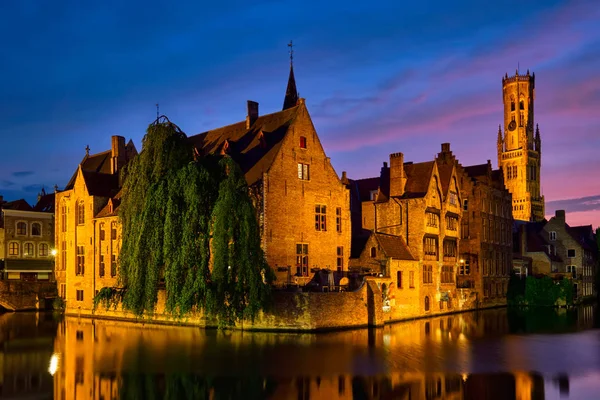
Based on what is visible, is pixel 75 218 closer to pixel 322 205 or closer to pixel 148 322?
pixel 148 322

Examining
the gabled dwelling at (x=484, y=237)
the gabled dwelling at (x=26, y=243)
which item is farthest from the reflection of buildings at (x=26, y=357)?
the gabled dwelling at (x=484, y=237)

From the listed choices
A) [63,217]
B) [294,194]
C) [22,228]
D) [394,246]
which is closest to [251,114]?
[294,194]

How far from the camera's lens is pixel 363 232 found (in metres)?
53.2

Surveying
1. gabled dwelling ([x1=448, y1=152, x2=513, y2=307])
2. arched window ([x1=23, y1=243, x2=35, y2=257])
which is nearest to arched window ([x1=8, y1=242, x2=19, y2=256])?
arched window ([x1=23, y1=243, x2=35, y2=257])

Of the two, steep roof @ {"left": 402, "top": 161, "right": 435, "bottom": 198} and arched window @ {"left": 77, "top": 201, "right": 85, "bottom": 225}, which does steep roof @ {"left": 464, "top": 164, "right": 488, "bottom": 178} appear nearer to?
steep roof @ {"left": 402, "top": 161, "right": 435, "bottom": 198}

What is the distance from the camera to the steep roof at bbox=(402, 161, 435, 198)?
1995 inches

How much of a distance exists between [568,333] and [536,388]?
18814mm

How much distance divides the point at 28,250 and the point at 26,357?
38.2 metres

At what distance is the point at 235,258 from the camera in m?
35.9

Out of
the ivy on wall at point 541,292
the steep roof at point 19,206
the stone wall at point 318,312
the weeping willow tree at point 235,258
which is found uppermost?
the steep roof at point 19,206

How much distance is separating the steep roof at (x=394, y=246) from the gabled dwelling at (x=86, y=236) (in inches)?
790

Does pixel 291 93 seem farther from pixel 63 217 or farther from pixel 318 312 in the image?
pixel 318 312

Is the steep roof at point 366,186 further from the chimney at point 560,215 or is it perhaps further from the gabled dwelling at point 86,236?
the chimney at point 560,215

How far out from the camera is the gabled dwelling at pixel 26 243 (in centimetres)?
6372
